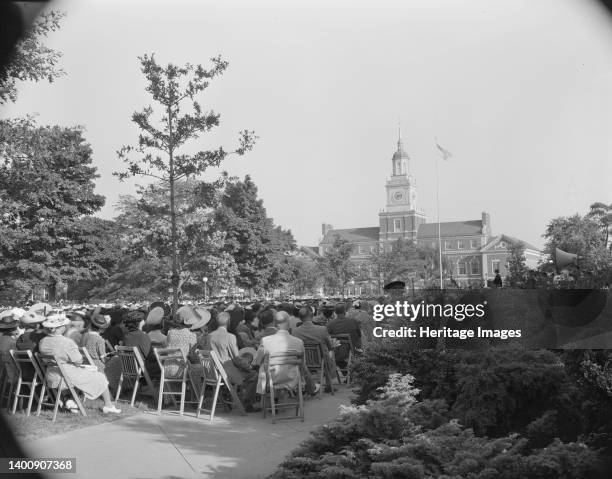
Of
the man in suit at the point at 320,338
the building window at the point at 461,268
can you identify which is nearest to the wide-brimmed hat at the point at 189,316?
the man in suit at the point at 320,338

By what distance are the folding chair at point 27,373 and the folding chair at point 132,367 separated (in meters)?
0.95

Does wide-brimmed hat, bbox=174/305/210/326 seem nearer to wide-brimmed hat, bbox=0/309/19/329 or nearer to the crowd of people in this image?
the crowd of people

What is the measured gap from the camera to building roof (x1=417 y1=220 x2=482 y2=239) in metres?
129

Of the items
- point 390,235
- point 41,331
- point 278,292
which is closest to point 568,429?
point 41,331

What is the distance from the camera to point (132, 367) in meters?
8.14

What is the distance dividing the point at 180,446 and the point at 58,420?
1.87 m

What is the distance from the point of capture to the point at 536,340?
14.4ft

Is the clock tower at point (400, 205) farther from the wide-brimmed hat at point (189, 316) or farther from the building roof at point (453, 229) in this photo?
the wide-brimmed hat at point (189, 316)

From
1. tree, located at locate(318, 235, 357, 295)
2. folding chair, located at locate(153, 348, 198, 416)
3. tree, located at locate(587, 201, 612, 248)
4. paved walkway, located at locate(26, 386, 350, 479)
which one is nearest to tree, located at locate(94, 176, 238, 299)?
folding chair, located at locate(153, 348, 198, 416)

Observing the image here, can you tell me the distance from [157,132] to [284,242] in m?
55.2

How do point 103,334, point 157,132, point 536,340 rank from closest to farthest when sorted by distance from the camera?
point 536,340 → point 103,334 → point 157,132

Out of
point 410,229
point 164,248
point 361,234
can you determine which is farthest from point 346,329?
point 361,234

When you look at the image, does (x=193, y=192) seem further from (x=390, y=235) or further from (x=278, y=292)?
(x=390, y=235)

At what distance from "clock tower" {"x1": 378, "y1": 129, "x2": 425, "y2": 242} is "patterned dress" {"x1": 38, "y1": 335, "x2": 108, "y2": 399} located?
12525 centimetres
